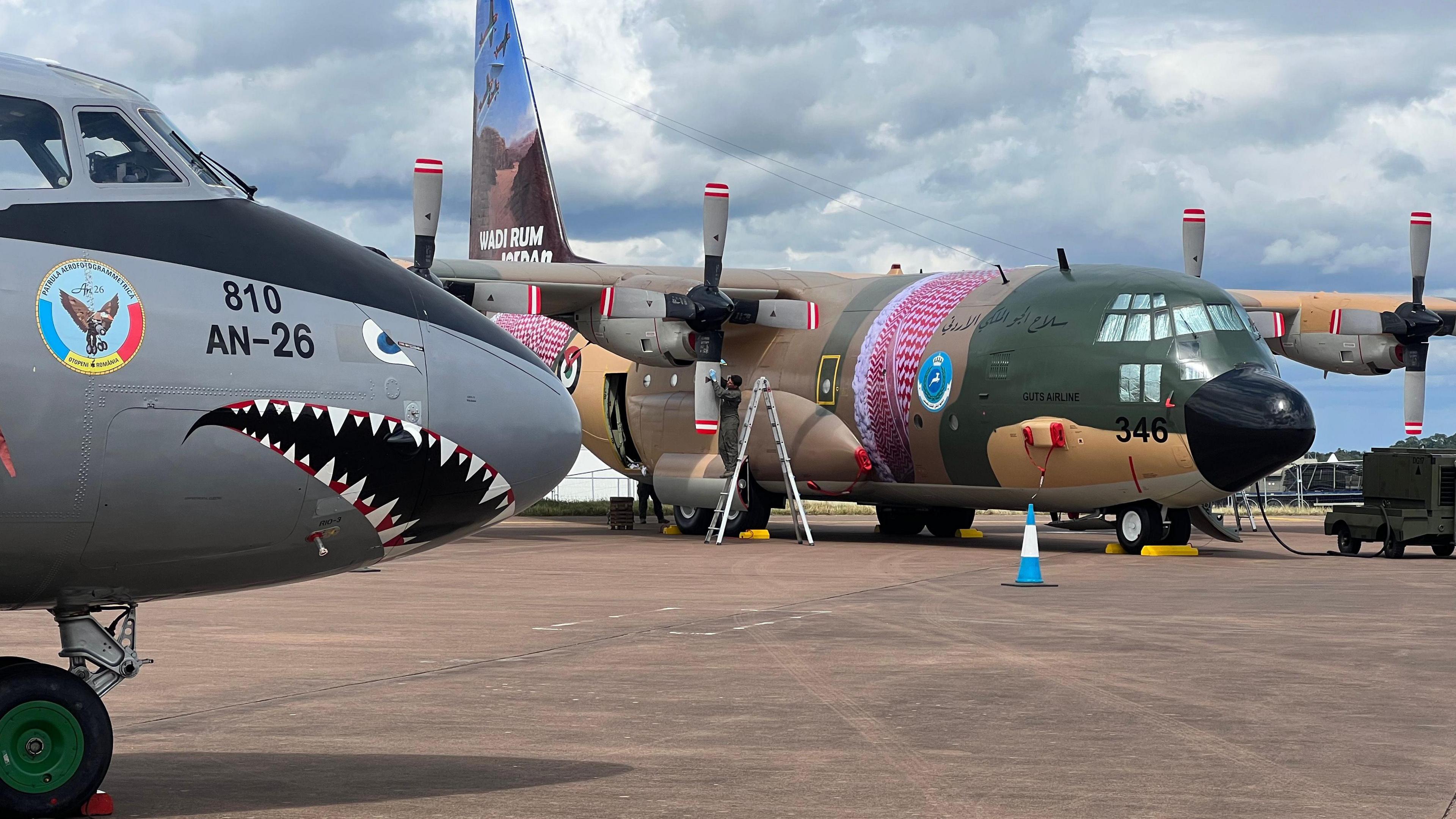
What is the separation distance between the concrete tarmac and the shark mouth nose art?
110cm

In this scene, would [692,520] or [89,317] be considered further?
[692,520]

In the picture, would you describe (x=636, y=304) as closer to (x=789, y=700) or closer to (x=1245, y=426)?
(x=1245, y=426)

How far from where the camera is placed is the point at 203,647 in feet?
35.7

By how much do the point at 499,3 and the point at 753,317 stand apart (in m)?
11.9

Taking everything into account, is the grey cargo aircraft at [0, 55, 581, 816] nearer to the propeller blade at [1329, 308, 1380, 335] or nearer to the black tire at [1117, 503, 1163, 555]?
the black tire at [1117, 503, 1163, 555]

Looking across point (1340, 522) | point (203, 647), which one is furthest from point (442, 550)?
point (1340, 522)

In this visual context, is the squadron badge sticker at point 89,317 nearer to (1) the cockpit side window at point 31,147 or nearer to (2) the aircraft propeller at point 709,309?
(1) the cockpit side window at point 31,147

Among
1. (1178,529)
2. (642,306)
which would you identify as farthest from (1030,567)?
(642,306)

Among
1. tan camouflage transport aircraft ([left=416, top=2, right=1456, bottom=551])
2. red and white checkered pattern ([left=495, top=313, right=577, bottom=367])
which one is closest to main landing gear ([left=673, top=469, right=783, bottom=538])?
tan camouflage transport aircraft ([left=416, top=2, right=1456, bottom=551])

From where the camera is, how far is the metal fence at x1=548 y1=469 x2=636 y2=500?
44562 millimetres

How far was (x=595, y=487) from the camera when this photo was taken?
4484 cm

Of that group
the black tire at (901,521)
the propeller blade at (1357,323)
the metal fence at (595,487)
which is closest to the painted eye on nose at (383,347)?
the black tire at (901,521)

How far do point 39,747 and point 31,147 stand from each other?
2.16 meters

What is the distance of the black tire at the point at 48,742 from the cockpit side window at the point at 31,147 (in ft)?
5.78
